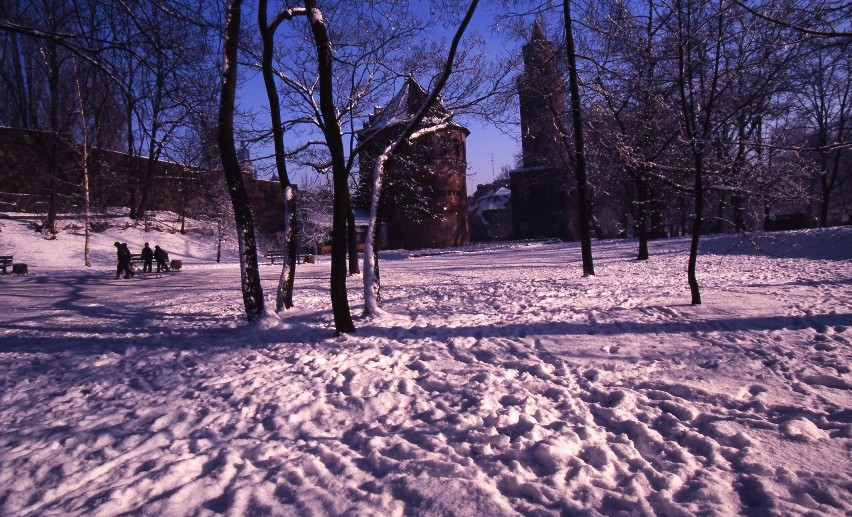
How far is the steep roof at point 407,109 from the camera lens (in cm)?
972

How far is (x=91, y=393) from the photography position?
17.3 feet

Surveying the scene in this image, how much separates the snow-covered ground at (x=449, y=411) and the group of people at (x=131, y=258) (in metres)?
11.0

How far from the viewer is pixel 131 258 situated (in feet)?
65.6

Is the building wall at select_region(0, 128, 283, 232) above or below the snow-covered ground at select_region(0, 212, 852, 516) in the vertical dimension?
above

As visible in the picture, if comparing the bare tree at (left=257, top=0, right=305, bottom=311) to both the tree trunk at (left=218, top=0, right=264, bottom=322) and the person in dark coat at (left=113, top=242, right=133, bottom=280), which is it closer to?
the tree trunk at (left=218, top=0, right=264, bottom=322)

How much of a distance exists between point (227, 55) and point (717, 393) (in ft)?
28.0

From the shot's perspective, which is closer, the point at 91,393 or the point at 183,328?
the point at 91,393

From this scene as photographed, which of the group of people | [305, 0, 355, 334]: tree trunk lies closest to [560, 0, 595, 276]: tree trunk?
[305, 0, 355, 334]: tree trunk

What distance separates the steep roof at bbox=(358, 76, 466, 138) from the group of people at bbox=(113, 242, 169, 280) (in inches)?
509

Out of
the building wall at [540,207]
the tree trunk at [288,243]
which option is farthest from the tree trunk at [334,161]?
the building wall at [540,207]

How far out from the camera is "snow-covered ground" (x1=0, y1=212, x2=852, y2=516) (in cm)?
299

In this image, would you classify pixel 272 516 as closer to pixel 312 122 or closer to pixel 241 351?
pixel 241 351

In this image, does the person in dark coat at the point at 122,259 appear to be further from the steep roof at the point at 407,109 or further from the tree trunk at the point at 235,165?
the tree trunk at the point at 235,165

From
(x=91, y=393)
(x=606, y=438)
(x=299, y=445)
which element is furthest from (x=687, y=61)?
(x=91, y=393)
